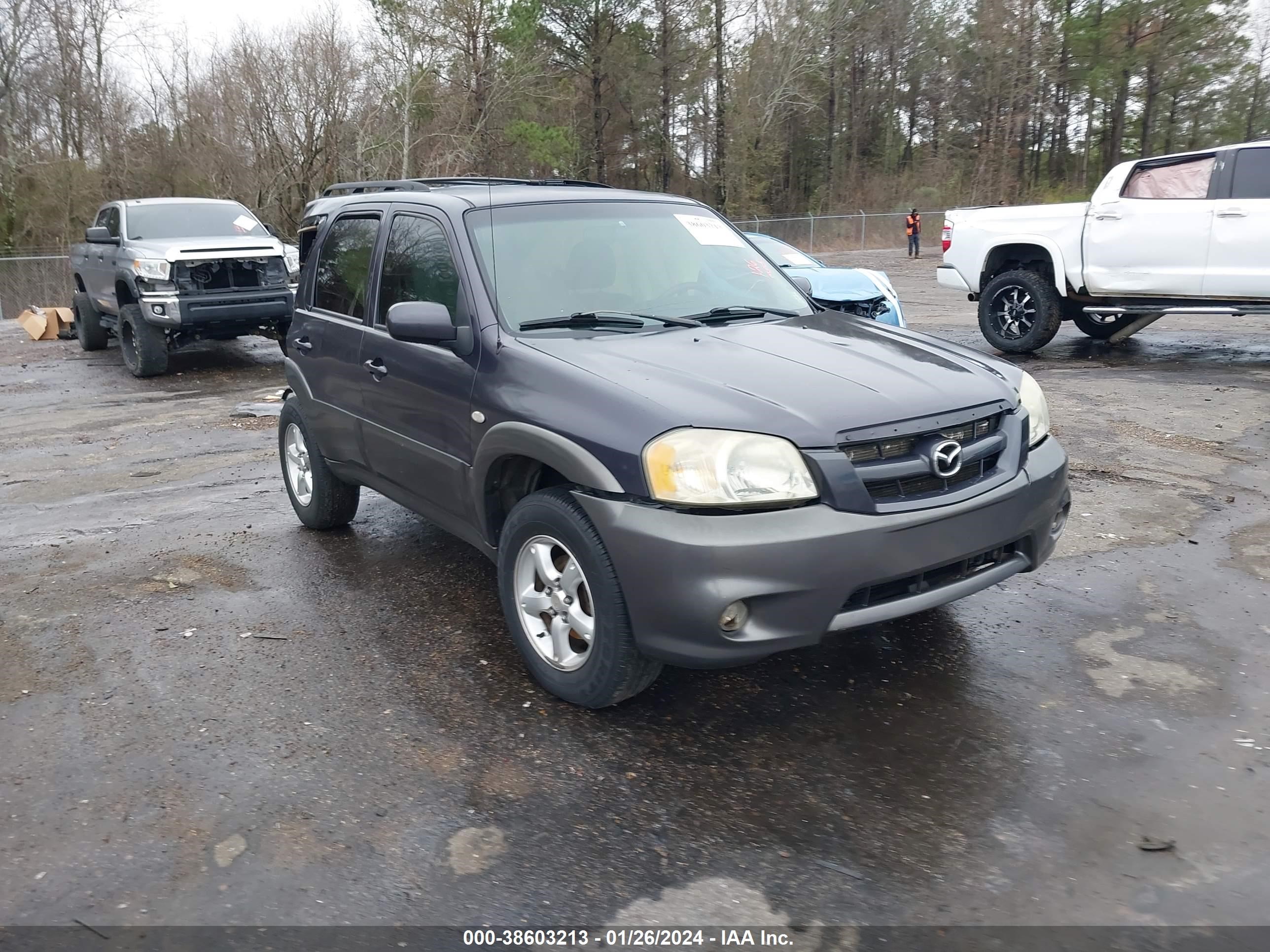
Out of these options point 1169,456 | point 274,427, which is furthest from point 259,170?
point 1169,456

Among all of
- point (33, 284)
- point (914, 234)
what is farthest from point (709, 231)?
point (914, 234)

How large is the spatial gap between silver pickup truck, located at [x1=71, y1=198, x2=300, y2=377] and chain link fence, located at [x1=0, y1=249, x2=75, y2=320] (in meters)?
12.1

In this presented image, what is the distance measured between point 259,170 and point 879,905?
33250 mm

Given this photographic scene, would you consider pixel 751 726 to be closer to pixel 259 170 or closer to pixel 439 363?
pixel 439 363

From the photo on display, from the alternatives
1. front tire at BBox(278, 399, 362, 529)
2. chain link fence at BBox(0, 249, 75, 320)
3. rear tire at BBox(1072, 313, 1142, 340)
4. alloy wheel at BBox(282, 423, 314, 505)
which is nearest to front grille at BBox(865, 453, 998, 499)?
front tire at BBox(278, 399, 362, 529)

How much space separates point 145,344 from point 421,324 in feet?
32.4

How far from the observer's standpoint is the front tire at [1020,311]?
443 inches

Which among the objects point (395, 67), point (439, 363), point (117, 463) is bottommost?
point (117, 463)

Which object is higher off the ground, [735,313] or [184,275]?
[735,313]

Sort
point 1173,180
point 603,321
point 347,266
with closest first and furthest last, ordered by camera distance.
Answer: point 603,321 → point 347,266 → point 1173,180

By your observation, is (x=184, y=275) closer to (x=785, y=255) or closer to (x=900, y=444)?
(x=785, y=255)

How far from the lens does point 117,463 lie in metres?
8.16

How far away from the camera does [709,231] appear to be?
194 inches

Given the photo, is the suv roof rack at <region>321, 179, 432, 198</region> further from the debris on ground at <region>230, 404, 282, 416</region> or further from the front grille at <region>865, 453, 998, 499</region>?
the debris on ground at <region>230, 404, 282, 416</region>
